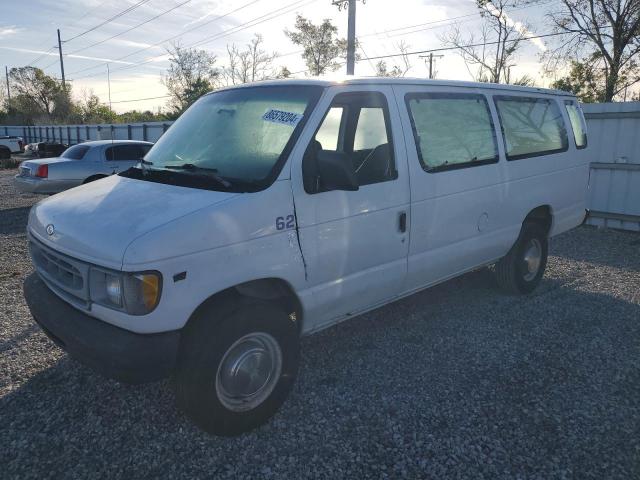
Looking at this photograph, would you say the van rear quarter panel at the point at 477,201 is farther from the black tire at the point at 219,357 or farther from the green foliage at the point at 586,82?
the green foliage at the point at 586,82

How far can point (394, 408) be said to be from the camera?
3.19 m

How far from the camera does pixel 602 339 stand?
13.9 ft

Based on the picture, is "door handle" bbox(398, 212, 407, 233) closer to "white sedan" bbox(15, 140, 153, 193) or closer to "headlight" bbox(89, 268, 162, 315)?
"headlight" bbox(89, 268, 162, 315)

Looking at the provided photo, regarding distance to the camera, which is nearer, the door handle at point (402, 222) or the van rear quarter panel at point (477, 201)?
the door handle at point (402, 222)

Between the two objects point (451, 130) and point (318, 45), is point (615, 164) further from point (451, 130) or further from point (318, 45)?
point (318, 45)

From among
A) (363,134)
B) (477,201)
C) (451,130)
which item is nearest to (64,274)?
(363,134)

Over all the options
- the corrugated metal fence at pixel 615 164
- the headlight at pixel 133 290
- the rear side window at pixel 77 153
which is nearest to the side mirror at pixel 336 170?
the headlight at pixel 133 290


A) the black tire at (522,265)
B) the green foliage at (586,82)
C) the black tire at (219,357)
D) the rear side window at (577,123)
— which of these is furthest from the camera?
the green foliage at (586,82)

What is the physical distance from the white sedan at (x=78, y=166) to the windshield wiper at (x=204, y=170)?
836 cm

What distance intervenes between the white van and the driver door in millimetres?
11

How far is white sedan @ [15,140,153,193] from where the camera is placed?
10.6 meters

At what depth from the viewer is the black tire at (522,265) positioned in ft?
16.6

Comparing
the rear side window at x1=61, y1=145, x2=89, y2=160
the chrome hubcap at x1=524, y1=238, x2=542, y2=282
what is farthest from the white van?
the rear side window at x1=61, y1=145, x2=89, y2=160

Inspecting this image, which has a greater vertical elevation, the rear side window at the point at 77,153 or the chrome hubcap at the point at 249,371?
the rear side window at the point at 77,153
